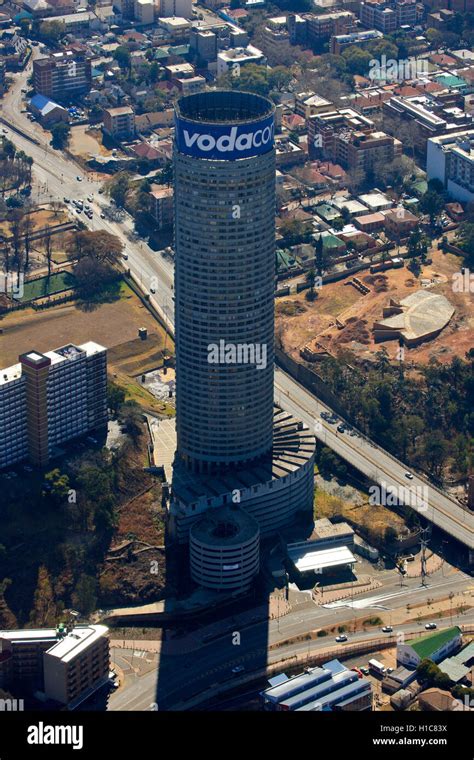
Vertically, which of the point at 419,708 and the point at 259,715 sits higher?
the point at 259,715

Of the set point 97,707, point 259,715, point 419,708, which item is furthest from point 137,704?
point 259,715

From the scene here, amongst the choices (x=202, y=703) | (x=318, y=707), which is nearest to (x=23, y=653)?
(x=202, y=703)

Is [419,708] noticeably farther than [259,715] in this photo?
Yes

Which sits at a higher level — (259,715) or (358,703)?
(259,715)

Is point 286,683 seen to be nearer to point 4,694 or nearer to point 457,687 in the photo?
point 457,687

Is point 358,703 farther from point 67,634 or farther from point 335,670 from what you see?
point 67,634

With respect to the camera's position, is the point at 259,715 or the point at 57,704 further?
the point at 57,704
